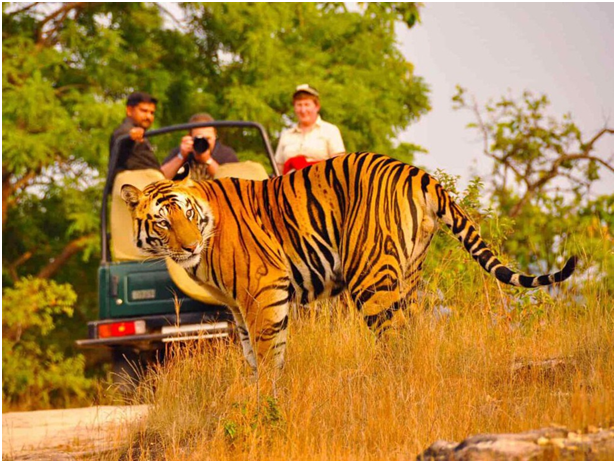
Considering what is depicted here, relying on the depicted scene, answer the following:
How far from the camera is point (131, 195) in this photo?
6629mm

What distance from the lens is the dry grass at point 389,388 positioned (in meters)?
5.73

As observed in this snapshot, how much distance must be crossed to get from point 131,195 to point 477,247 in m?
2.14

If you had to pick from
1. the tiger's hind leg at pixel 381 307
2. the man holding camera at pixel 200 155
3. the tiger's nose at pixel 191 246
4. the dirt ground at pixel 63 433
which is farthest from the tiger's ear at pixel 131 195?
the man holding camera at pixel 200 155

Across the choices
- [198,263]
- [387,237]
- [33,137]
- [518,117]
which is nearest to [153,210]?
[198,263]

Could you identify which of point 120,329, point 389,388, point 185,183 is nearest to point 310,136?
point 185,183

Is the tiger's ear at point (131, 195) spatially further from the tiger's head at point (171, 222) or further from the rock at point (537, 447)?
the rock at point (537, 447)

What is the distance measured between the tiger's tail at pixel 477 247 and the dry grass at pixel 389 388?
60 cm

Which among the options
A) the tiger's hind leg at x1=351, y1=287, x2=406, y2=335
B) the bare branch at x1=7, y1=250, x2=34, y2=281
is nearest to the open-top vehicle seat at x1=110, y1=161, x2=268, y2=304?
the tiger's hind leg at x1=351, y1=287, x2=406, y2=335

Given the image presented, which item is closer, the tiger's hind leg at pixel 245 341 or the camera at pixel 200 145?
the tiger's hind leg at pixel 245 341

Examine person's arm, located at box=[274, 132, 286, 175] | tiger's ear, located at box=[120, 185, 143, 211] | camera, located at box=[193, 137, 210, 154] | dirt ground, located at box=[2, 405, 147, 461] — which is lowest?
dirt ground, located at box=[2, 405, 147, 461]

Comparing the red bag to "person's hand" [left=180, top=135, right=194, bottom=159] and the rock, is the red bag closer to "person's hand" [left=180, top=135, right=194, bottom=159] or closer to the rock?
"person's hand" [left=180, top=135, right=194, bottom=159]

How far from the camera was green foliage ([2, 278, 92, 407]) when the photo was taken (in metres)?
16.0

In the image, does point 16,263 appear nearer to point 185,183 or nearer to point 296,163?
point 296,163

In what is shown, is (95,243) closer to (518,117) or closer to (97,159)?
(97,159)
